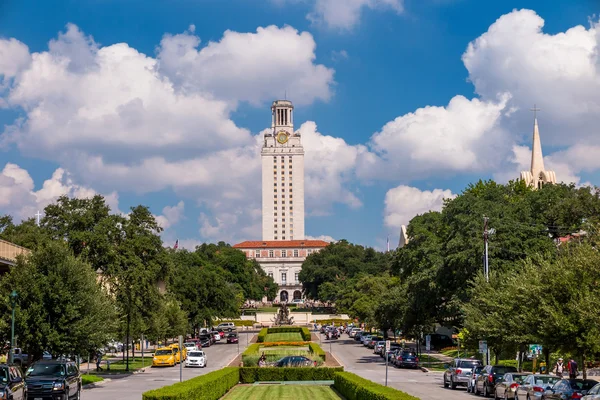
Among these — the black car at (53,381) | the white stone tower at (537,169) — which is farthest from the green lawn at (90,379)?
the white stone tower at (537,169)

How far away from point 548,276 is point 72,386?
764 inches

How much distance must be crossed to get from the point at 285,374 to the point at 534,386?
24.2 metres

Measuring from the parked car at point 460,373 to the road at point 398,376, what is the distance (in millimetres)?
455

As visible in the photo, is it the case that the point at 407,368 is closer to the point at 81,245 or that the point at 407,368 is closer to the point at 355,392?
the point at 81,245

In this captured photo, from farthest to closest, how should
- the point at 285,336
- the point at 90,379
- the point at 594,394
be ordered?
the point at 285,336
the point at 90,379
the point at 594,394

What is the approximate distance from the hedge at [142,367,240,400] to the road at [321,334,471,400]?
7.87 metres

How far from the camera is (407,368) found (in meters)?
61.0

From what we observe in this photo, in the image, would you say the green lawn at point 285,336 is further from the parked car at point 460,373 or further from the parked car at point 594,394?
the parked car at point 594,394

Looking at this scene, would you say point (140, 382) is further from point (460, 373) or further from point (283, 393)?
point (460, 373)

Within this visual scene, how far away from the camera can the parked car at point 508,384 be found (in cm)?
3247

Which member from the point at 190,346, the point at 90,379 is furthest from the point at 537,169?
the point at 90,379

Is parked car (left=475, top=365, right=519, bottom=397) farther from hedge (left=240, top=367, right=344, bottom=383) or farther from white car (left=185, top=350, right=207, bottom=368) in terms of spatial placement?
white car (left=185, top=350, right=207, bottom=368)

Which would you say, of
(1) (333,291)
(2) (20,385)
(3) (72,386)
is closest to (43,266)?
(3) (72,386)

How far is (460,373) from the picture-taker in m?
41.8
